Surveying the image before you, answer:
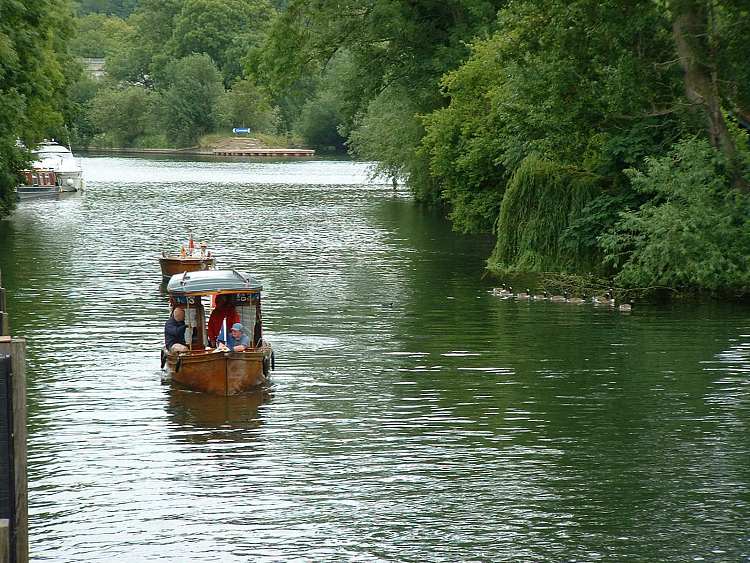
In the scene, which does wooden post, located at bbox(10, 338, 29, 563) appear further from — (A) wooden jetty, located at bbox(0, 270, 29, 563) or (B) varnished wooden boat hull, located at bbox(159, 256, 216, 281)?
(B) varnished wooden boat hull, located at bbox(159, 256, 216, 281)

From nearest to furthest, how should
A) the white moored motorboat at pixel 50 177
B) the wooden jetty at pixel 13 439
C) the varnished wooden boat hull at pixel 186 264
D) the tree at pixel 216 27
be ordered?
the wooden jetty at pixel 13 439, the varnished wooden boat hull at pixel 186 264, the white moored motorboat at pixel 50 177, the tree at pixel 216 27

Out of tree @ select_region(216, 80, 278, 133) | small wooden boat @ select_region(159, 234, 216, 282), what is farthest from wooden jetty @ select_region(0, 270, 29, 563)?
tree @ select_region(216, 80, 278, 133)

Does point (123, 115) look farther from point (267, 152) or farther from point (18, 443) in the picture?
point (18, 443)

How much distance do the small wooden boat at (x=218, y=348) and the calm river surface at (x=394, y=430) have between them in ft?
1.28

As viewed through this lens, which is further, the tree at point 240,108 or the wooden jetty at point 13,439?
the tree at point 240,108

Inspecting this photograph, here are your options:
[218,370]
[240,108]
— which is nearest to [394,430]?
[218,370]

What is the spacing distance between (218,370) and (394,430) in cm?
367

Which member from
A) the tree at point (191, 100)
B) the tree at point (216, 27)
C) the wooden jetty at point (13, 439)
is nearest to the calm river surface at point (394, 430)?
the wooden jetty at point (13, 439)

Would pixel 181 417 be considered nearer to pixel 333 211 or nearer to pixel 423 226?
pixel 423 226

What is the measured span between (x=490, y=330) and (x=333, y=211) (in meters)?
35.9

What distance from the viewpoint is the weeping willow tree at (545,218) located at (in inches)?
1506

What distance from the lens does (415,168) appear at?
62656mm

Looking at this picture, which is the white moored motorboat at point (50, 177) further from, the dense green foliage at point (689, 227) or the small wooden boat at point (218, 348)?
the small wooden boat at point (218, 348)

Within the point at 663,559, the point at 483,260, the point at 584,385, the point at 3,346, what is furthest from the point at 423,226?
the point at 3,346
